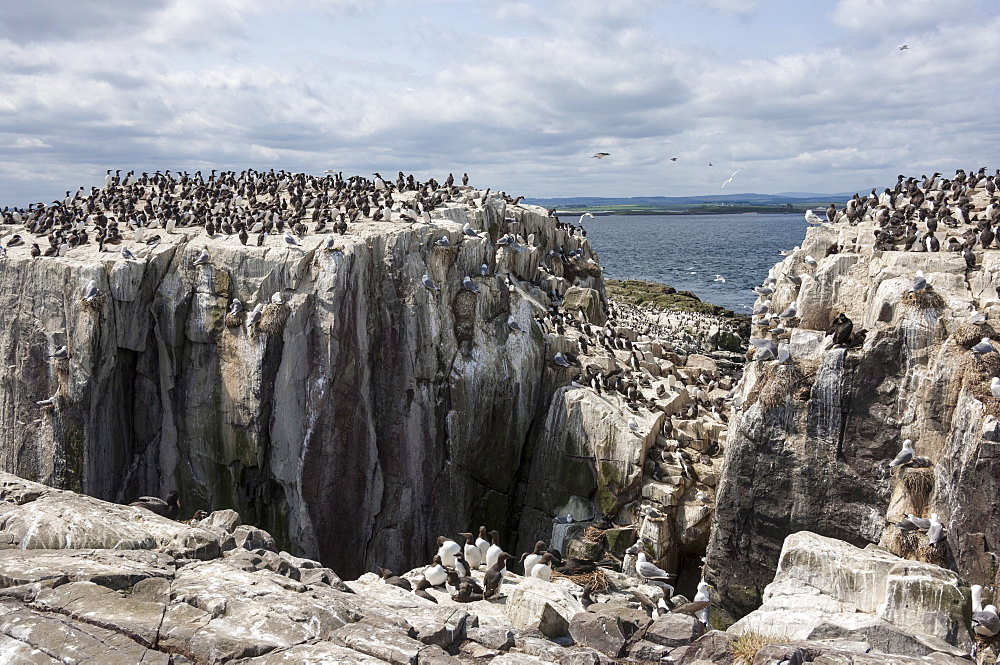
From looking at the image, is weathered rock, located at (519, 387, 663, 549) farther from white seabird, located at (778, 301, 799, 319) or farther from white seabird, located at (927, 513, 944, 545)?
white seabird, located at (927, 513, 944, 545)

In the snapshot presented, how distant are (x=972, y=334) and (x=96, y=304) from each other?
21.1 metres

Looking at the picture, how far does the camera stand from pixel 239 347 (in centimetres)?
1962

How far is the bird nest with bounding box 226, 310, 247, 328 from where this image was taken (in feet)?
64.5

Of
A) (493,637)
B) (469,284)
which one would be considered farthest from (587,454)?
(493,637)

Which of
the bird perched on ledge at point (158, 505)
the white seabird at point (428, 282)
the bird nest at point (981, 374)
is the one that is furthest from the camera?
the white seabird at point (428, 282)

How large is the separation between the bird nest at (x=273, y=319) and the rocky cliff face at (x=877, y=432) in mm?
11759

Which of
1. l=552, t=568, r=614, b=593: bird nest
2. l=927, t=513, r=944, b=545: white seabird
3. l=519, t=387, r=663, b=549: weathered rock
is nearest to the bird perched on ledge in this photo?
l=552, t=568, r=614, b=593: bird nest

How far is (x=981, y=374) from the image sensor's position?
50.2ft

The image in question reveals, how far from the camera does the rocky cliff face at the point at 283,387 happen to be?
19641 mm

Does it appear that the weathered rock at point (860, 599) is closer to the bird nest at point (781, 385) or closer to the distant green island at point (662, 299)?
the bird nest at point (781, 385)

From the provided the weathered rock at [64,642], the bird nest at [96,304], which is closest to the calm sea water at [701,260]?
the bird nest at [96,304]

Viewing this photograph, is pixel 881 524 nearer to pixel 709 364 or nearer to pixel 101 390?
pixel 709 364

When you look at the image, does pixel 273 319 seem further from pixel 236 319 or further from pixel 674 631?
pixel 674 631

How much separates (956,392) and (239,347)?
672 inches
